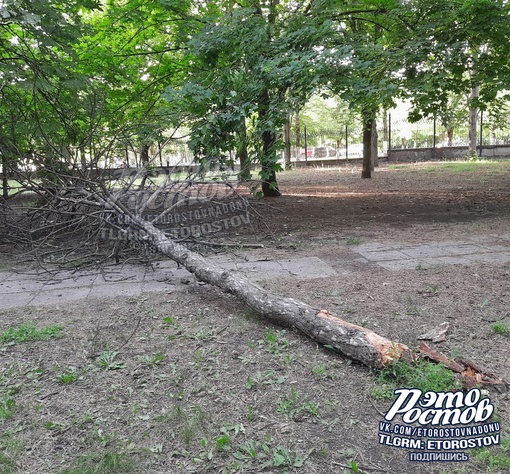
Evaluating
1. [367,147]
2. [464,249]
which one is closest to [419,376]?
[464,249]

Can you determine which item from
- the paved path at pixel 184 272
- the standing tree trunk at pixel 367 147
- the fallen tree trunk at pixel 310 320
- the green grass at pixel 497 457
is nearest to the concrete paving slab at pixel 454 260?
the paved path at pixel 184 272

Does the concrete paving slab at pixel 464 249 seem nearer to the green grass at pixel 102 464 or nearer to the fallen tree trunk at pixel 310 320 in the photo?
the fallen tree trunk at pixel 310 320

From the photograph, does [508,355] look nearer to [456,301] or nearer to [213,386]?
[456,301]

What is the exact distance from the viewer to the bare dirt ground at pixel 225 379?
1973 mm

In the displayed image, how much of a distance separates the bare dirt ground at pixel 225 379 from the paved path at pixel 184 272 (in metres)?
0.24

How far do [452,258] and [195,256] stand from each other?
2899 mm

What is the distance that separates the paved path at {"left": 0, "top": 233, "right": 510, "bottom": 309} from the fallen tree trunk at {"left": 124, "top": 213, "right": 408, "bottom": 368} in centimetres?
60

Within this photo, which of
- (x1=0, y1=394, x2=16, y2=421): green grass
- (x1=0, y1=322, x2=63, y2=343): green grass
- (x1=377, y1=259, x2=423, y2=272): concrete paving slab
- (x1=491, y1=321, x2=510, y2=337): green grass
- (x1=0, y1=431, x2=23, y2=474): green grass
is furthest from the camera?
(x1=377, y1=259, x2=423, y2=272): concrete paving slab

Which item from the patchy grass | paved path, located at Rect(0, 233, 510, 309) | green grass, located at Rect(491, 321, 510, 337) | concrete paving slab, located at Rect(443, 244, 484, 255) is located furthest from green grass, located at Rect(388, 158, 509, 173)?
the patchy grass

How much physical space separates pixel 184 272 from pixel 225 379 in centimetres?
239

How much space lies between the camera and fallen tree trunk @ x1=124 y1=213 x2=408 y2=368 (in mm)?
2611

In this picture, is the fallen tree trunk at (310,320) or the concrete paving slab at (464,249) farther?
the concrete paving slab at (464,249)

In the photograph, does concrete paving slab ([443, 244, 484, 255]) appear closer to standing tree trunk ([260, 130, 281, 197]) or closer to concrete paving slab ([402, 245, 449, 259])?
concrete paving slab ([402, 245, 449, 259])

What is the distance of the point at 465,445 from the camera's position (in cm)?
198
